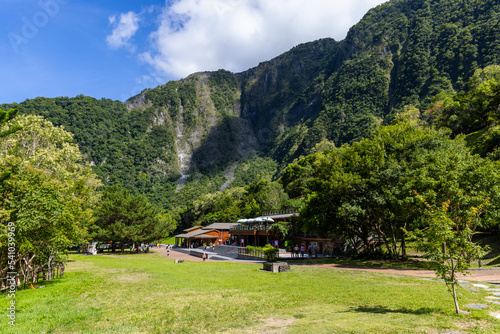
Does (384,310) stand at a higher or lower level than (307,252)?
higher

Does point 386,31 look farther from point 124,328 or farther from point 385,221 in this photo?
point 124,328

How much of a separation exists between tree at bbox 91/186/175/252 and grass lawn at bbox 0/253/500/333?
32917mm

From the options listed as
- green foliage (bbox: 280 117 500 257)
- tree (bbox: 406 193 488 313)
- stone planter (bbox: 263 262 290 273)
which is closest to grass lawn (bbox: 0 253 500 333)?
tree (bbox: 406 193 488 313)

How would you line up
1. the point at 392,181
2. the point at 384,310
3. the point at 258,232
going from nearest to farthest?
1. the point at 384,310
2. the point at 392,181
3. the point at 258,232

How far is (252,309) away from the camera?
9781 mm

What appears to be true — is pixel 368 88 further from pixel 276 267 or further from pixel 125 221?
pixel 276 267

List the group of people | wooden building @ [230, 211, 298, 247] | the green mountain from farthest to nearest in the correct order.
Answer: the green mountain → wooden building @ [230, 211, 298, 247] → the group of people

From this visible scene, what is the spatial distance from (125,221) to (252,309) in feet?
146

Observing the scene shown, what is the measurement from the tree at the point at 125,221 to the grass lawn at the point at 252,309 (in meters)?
32.9

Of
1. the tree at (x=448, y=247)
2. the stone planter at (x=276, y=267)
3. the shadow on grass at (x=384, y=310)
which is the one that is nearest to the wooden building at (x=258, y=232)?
the stone planter at (x=276, y=267)

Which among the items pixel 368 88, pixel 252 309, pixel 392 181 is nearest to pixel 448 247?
pixel 252 309

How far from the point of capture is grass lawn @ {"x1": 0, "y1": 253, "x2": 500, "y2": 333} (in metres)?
7.51

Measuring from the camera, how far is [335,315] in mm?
8562

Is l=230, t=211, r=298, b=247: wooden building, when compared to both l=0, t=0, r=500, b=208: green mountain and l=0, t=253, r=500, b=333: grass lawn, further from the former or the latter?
l=0, t=0, r=500, b=208: green mountain
